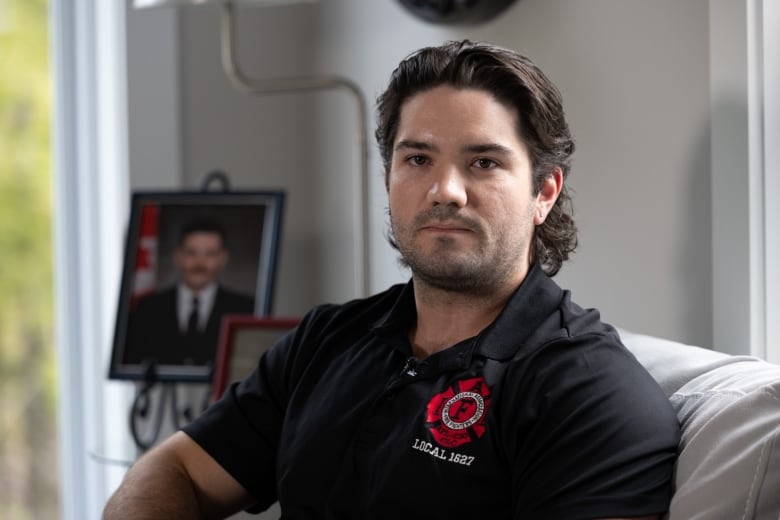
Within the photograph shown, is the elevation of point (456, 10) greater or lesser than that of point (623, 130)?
greater

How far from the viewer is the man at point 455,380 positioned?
4.06 feet

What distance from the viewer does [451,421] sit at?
136 centimetres

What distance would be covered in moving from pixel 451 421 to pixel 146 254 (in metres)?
1.33

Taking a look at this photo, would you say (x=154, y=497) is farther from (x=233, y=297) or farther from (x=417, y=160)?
(x=233, y=297)

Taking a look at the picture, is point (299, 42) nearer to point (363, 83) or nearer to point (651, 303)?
point (363, 83)

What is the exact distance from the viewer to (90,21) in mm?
2789

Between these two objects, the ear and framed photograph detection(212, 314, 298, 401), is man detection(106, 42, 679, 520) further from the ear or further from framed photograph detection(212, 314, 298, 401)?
framed photograph detection(212, 314, 298, 401)

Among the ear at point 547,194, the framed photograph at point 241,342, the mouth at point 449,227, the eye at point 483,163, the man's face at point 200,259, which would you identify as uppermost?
the eye at point 483,163

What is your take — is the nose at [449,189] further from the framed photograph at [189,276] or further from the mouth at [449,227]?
the framed photograph at [189,276]

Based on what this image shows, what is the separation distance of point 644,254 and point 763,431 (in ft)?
2.41

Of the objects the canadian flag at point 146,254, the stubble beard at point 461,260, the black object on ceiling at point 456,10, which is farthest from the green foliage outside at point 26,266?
the stubble beard at point 461,260

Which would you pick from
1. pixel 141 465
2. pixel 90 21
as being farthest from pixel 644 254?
pixel 90 21

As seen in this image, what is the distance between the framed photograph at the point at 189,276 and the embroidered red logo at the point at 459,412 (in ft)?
3.57

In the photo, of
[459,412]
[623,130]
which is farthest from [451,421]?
[623,130]
